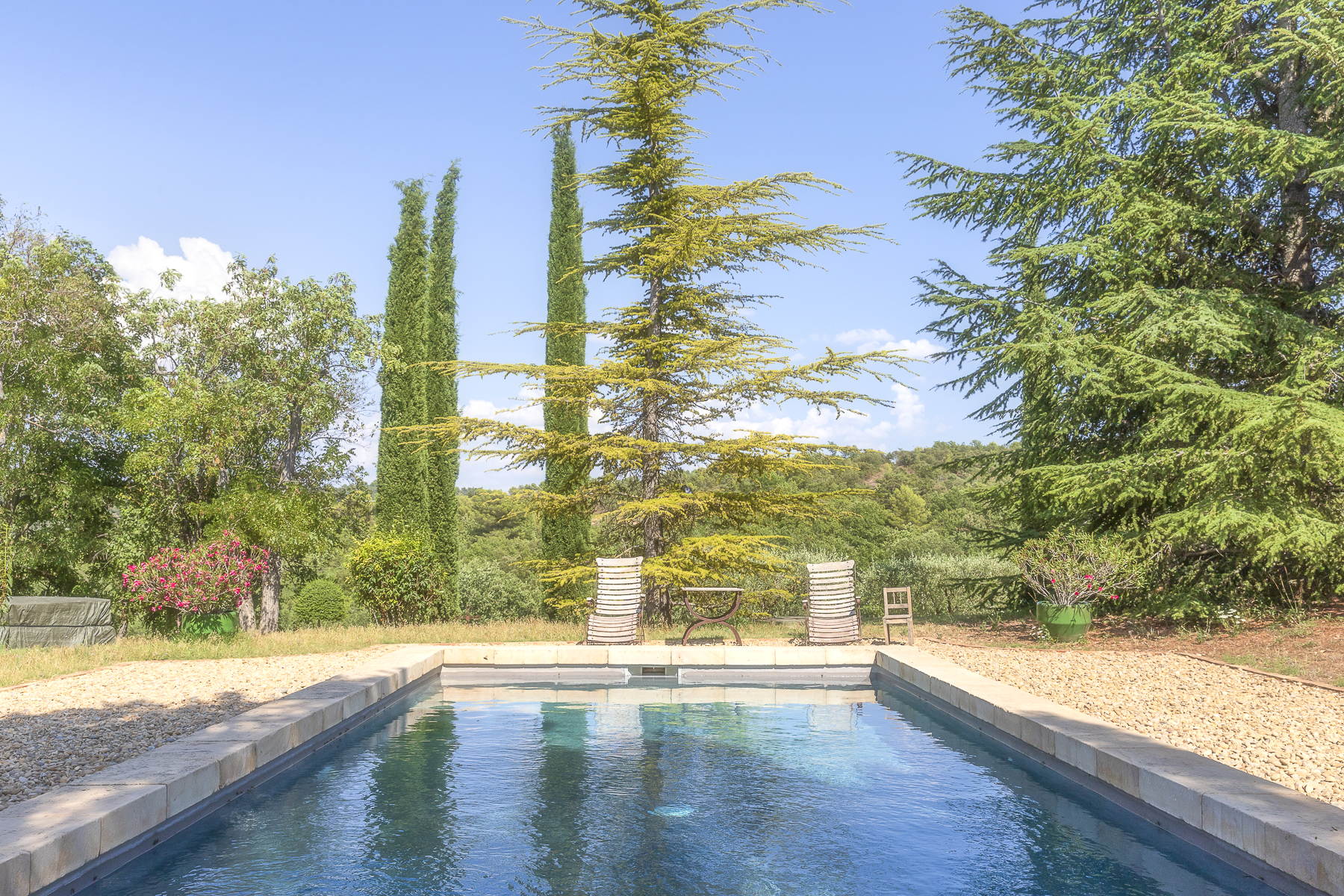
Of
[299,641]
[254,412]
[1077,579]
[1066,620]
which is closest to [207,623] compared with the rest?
[299,641]

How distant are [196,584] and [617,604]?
551cm

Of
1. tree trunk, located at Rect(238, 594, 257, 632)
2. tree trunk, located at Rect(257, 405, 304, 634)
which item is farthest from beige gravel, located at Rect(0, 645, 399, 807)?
tree trunk, located at Rect(257, 405, 304, 634)

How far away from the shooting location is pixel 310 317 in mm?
14383

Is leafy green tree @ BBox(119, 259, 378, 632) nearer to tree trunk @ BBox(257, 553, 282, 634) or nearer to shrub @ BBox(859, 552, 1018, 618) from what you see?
tree trunk @ BBox(257, 553, 282, 634)

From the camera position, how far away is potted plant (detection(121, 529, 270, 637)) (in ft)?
35.7

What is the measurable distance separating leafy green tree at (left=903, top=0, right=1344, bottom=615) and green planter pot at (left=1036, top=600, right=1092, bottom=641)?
4.27 ft

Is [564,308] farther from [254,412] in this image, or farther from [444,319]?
[254,412]

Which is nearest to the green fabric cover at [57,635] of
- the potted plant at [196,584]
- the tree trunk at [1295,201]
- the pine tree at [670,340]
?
the potted plant at [196,584]

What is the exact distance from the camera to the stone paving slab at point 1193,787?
3266 mm

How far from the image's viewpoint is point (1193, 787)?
3928mm

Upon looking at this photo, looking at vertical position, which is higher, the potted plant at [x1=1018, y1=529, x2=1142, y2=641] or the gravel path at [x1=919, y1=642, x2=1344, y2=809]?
the potted plant at [x1=1018, y1=529, x2=1142, y2=641]

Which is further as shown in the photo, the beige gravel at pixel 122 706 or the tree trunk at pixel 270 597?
the tree trunk at pixel 270 597

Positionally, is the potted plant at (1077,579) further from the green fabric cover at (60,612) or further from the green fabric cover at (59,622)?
the green fabric cover at (60,612)

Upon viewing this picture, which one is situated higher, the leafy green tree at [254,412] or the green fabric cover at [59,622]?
the leafy green tree at [254,412]
